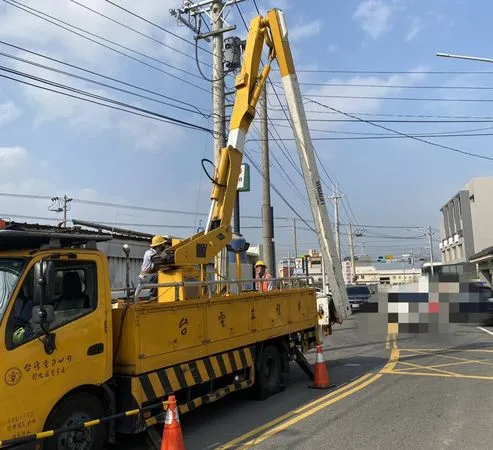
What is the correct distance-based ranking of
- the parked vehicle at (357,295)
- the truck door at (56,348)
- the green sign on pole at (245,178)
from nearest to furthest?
the truck door at (56,348) < the green sign on pole at (245,178) < the parked vehicle at (357,295)

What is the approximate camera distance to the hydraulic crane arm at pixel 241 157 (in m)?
9.17

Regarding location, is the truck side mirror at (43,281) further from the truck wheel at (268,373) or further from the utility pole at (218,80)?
the utility pole at (218,80)

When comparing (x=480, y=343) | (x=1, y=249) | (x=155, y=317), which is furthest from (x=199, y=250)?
(x=480, y=343)

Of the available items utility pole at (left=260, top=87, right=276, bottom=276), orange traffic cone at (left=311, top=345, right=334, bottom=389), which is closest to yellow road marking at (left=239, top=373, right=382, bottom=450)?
orange traffic cone at (left=311, top=345, right=334, bottom=389)

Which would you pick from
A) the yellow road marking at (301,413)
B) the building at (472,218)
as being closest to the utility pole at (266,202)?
the yellow road marking at (301,413)

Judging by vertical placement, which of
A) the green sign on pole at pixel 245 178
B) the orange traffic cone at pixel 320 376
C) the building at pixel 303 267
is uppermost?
the green sign on pole at pixel 245 178

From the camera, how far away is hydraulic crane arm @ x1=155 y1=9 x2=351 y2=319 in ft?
30.1

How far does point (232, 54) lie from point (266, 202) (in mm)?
7287

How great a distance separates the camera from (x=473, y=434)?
6547 millimetres

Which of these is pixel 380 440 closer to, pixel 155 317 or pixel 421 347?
pixel 155 317

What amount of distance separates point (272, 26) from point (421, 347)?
9503 mm

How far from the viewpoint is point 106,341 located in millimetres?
6008

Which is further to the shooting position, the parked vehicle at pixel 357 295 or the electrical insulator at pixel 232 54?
the parked vehicle at pixel 357 295

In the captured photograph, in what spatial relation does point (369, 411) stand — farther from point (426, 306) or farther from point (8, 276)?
point (426, 306)
